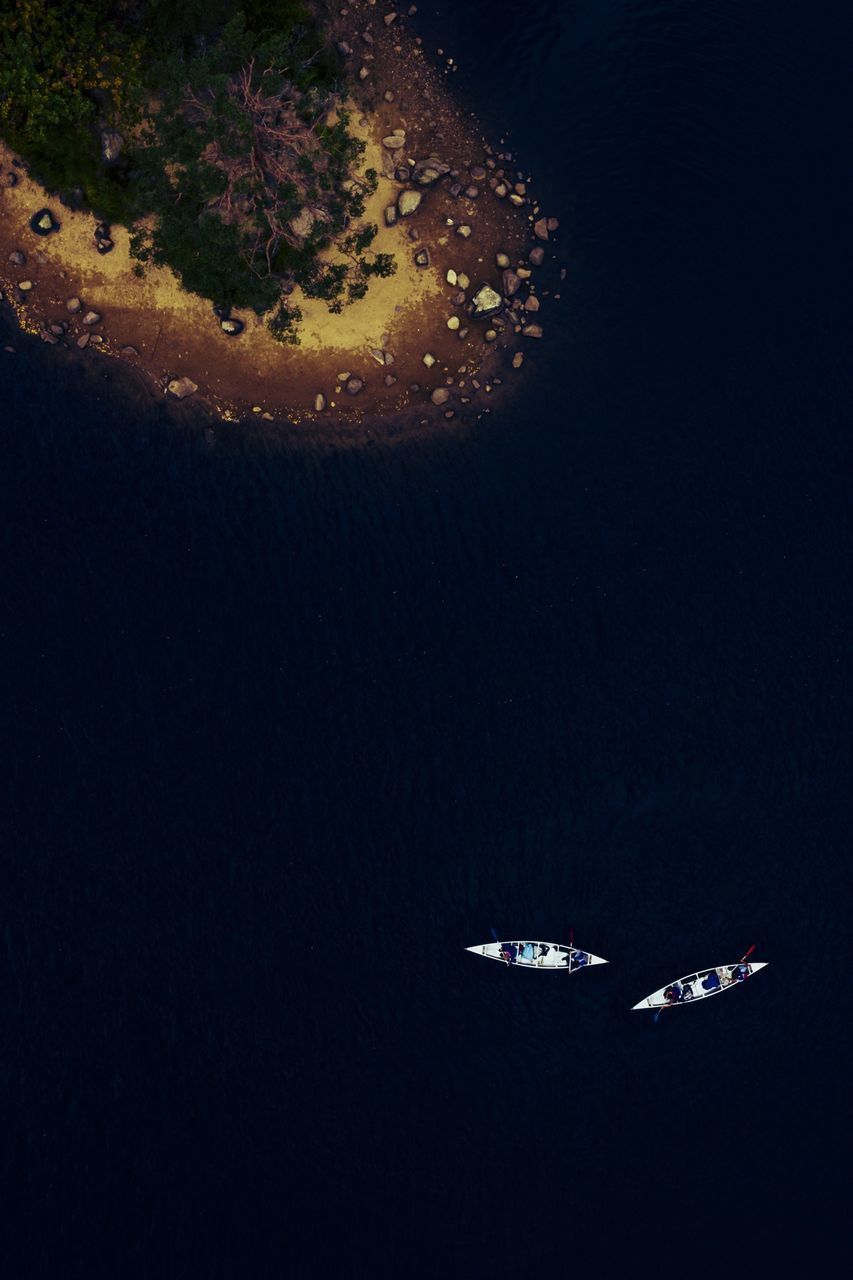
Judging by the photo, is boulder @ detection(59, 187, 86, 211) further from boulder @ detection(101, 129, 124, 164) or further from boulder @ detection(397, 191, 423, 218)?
boulder @ detection(397, 191, 423, 218)

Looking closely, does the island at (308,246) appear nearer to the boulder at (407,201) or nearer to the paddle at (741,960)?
the boulder at (407,201)

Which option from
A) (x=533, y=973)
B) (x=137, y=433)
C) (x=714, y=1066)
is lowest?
(x=714, y=1066)

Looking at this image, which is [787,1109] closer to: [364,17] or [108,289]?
[108,289]

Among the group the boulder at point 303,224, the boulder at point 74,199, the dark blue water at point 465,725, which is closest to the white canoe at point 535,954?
the dark blue water at point 465,725

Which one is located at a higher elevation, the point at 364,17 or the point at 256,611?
the point at 364,17

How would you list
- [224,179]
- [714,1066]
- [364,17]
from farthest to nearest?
[714,1066], [364,17], [224,179]

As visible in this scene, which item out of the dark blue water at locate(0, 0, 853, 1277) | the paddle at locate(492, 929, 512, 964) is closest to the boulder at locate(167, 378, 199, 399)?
the dark blue water at locate(0, 0, 853, 1277)

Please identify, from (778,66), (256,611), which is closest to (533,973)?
(256,611)
